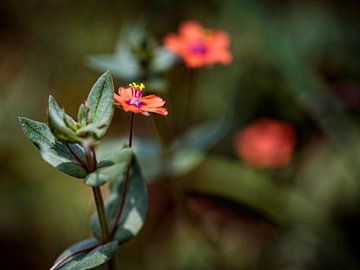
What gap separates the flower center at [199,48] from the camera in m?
2.26

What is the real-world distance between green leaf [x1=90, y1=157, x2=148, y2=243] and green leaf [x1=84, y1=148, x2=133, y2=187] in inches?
10.4

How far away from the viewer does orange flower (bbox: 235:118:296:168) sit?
9.18ft

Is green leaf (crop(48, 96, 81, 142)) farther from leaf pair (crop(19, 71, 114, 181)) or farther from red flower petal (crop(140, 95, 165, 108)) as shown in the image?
red flower petal (crop(140, 95, 165, 108))

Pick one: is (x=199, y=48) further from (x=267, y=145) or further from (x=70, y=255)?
(x=70, y=255)

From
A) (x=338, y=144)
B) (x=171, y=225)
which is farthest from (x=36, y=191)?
(x=338, y=144)

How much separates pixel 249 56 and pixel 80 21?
3.74ft

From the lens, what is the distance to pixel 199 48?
231 centimetres

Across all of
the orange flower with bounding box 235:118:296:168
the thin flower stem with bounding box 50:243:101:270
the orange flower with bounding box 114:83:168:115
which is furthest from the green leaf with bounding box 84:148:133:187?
the orange flower with bounding box 235:118:296:168

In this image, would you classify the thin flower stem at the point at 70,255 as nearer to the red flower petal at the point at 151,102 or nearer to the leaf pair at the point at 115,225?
the leaf pair at the point at 115,225

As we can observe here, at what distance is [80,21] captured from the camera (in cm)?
335

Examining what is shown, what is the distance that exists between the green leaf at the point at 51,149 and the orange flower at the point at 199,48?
0.95 m

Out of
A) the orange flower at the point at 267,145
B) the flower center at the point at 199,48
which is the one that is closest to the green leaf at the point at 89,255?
the flower center at the point at 199,48

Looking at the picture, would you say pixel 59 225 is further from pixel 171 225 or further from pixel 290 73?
pixel 290 73

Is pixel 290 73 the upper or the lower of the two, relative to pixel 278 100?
upper
